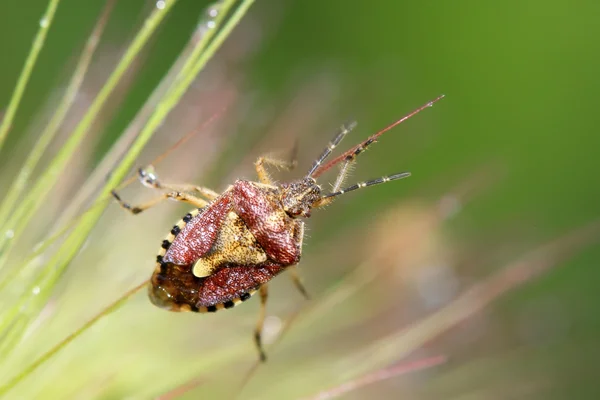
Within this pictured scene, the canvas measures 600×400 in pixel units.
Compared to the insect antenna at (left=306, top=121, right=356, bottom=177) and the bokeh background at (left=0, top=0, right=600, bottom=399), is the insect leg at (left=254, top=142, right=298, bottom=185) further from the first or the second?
the bokeh background at (left=0, top=0, right=600, bottom=399)

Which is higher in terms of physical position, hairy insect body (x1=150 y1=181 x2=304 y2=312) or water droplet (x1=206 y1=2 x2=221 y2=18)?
water droplet (x1=206 y1=2 x2=221 y2=18)

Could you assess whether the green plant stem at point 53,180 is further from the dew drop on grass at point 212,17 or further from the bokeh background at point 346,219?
the bokeh background at point 346,219

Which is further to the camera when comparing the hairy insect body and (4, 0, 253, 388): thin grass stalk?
the hairy insect body

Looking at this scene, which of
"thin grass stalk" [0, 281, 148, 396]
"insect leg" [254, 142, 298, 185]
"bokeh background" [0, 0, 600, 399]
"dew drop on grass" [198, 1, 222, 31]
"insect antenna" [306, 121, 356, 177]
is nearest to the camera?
"thin grass stalk" [0, 281, 148, 396]

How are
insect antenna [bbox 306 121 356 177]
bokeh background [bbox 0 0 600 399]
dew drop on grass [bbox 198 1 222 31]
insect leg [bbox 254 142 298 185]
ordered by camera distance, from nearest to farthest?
dew drop on grass [bbox 198 1 222 31] → insect antenna [bbox 306 121 356 177] → insect leg [bbox 254 142 298 185] → bokeh background [bbox 0 0 600 399]

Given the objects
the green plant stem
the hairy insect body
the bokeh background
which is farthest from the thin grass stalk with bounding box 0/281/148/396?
the bokeh background

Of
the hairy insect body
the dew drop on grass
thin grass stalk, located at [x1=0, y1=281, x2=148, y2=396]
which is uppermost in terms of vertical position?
the dew drop on grass

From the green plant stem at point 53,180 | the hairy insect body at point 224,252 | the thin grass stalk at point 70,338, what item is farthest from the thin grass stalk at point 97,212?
the hairy insect body at point 224,252
